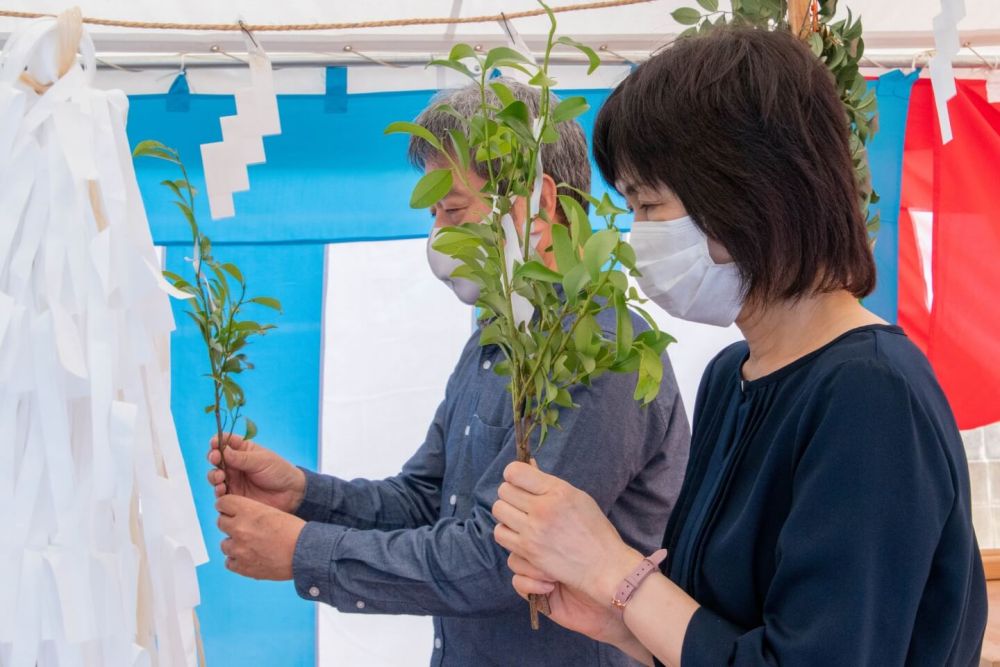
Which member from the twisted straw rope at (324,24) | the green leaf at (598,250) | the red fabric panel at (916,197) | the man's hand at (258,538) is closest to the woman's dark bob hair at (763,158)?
the green leaf at (598,250)

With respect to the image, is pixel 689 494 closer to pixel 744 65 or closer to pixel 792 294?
→ pixel 792 294

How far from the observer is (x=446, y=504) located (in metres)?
1.42

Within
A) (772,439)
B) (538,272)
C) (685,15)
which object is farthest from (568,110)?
(685,15)

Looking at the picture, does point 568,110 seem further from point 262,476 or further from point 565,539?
point 262,476

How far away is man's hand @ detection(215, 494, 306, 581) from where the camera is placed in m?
1.26

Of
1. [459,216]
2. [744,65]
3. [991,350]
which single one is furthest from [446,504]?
[991,350]

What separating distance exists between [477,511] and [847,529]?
1.93 feet

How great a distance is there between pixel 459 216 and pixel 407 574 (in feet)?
1.63

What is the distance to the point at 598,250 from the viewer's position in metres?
0.83

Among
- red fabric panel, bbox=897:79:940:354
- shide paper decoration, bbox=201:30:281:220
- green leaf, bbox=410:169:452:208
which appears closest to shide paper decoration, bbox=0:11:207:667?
green leaf, bbox=410:169:452:208

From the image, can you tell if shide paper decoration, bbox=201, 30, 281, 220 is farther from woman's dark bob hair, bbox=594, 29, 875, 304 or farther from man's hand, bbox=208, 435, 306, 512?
woman's dark bob hair, bbox=594, 29, 875, 304

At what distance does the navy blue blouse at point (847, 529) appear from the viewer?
0.76 metres

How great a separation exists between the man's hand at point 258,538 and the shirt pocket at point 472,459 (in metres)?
0.23

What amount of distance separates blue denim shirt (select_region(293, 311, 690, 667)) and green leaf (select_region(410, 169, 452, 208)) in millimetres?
338
